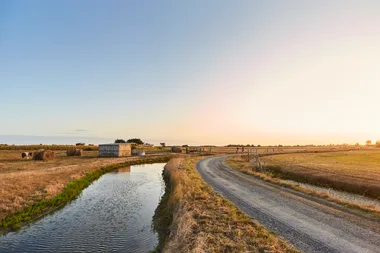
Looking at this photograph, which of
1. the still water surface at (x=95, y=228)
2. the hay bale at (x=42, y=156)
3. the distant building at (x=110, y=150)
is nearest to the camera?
the still water surface at (x=95, y=228)

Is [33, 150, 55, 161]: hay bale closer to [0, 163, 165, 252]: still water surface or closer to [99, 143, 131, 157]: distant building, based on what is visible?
[99, 143, 131, 157]: distant building

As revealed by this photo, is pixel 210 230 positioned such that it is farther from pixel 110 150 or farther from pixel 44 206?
pixel 110 150

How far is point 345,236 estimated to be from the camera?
15609 mm

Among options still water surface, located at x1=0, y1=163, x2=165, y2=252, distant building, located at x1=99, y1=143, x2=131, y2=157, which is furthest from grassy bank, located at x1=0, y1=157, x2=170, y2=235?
distant building, located at x1=99, y1=143, x2=131, y2=157

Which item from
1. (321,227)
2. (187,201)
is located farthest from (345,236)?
(187,201)

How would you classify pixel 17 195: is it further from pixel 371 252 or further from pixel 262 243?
pixel 371 252

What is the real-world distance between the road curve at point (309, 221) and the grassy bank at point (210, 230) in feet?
4.17

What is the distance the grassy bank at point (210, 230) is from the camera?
13.8 meters

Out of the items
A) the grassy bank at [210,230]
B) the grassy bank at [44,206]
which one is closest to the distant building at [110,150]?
the grassy bank at [44,206]

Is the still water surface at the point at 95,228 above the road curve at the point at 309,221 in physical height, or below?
below

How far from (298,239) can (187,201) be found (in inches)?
395

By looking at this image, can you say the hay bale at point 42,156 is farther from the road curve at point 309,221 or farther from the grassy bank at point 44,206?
the road curve at point 309,221

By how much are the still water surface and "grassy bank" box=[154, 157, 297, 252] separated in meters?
1.64

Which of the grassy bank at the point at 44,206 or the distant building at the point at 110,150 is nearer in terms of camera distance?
the grassy bank at the point at 44,206
